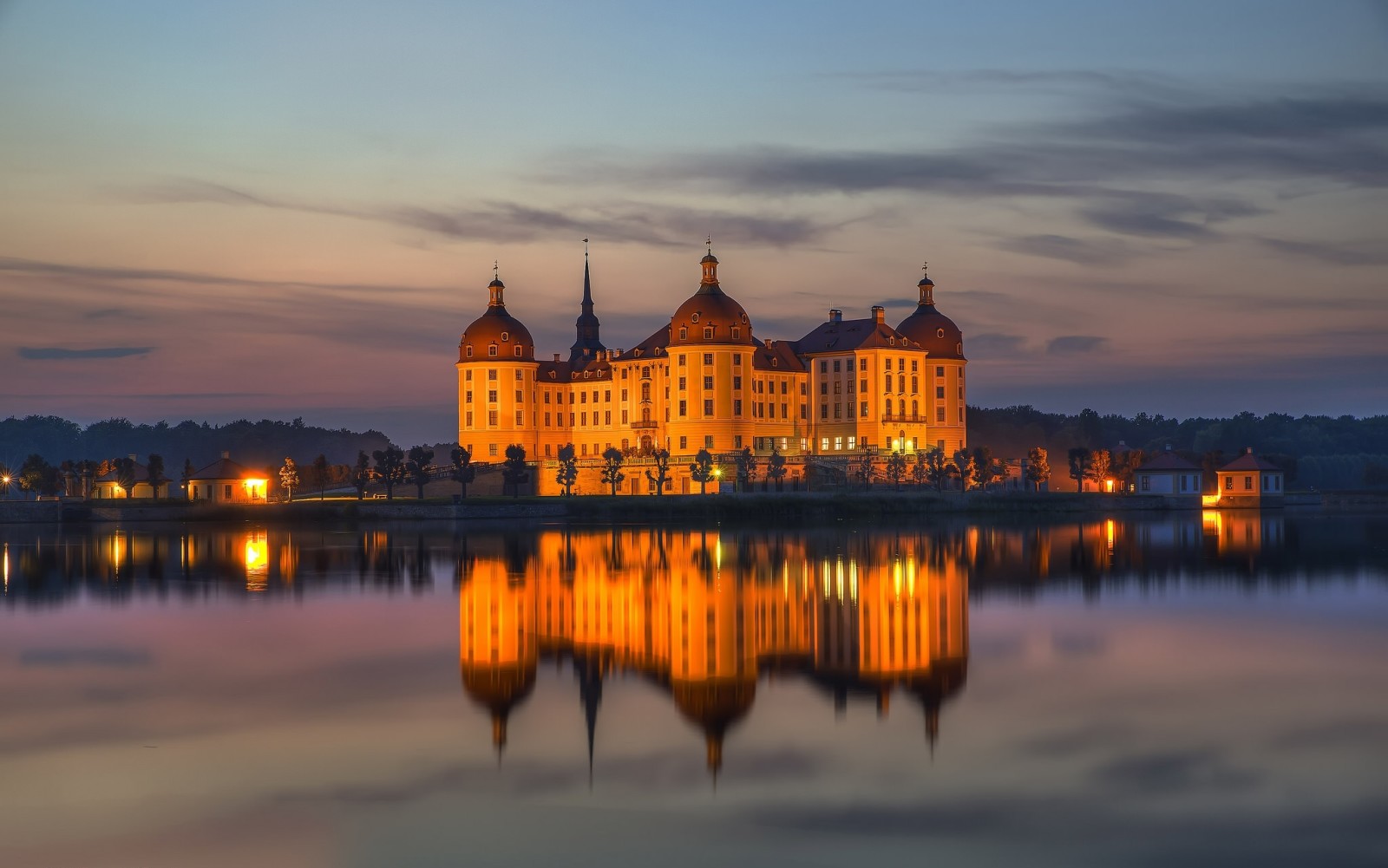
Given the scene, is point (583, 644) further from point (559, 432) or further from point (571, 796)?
point (559, 432)

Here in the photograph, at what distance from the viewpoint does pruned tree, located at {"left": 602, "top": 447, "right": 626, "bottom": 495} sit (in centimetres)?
9462

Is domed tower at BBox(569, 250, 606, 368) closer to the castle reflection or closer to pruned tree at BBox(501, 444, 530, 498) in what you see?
pruned tree at BBox(501, 444, 530, 498)

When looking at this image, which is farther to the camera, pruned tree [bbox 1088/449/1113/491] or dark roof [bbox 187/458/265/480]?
pruned tree [bbox 1088/449/1113/491]

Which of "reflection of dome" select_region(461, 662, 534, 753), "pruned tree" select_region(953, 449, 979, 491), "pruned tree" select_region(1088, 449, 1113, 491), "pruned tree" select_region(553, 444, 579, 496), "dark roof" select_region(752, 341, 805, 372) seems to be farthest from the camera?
"pruned tree" select_region(1088, 449, 1113, 491)

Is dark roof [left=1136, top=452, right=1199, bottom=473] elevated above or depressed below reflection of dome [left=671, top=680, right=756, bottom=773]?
above

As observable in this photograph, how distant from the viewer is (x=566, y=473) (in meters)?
97.2

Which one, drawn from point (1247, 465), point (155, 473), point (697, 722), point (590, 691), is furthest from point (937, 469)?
point (697, 722)

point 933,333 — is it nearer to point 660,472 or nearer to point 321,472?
point 660,472

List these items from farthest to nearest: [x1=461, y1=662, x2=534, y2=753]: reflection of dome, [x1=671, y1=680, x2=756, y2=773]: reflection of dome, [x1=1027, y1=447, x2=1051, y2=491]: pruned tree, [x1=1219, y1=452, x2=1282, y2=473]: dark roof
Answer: [x1=1027, y1=447, x2=1051, y2=491]: pruned tree, [x1=1219, y1=452, x2=1282, y2=473]: dark roof, [x1=461, y1=662, x2=534, y2=753]: reflection of dome, [x1=671, y1=680, x2=756, y2=773]: reflection of dome

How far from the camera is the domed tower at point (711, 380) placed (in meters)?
98.6

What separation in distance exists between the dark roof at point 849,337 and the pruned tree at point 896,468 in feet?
30.7

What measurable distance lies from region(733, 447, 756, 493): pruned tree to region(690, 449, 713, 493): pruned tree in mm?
1819

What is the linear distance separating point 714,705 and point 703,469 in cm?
7287

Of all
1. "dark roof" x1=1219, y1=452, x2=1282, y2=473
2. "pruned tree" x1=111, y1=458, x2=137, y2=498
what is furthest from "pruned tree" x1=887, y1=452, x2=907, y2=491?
"pruned tree" x1=111, y1=458, x2=137, y2=498
